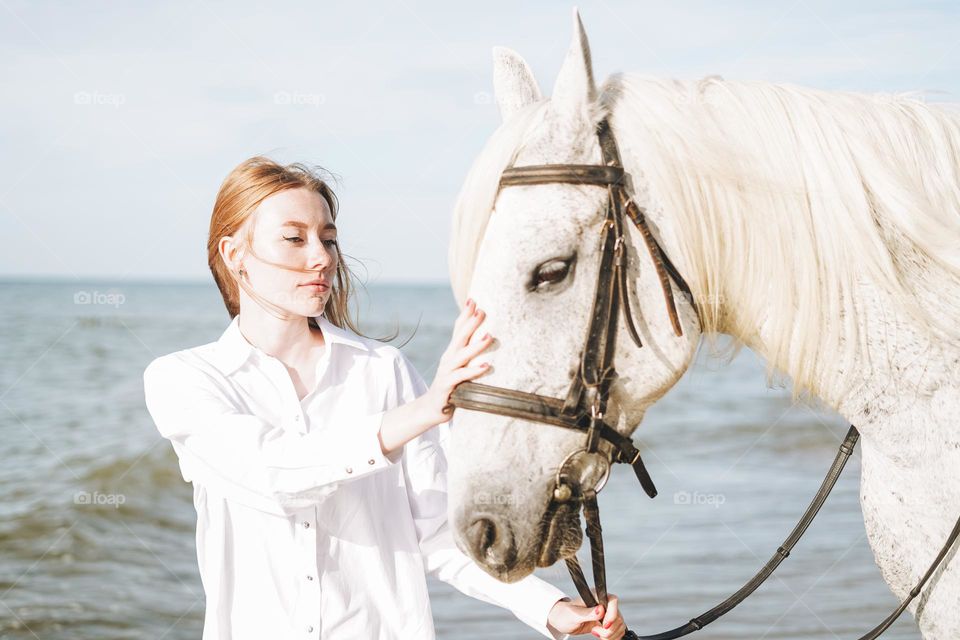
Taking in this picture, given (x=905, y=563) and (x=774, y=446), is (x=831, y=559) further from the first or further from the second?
(x=905, y=563)

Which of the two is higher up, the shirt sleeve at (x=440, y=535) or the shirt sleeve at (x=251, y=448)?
the shirt sleeve at (x=251, y=448)

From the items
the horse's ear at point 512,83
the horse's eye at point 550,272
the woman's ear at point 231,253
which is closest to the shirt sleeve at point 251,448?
the woman's ear at point 231,253

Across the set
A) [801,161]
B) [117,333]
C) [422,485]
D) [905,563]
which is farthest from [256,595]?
[117,333]

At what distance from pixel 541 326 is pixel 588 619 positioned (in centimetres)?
80

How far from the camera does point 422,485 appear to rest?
7.41 feet

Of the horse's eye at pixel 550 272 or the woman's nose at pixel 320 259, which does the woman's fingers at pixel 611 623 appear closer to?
the horse's eye at pixel 550 272

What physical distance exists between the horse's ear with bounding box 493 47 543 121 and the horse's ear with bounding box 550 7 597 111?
23 centimetres

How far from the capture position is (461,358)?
1.69 meters

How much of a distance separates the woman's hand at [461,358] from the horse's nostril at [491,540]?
9.2 inches

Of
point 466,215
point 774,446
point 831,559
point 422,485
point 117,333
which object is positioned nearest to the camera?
point 466,215

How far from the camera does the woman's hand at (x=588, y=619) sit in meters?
2.00

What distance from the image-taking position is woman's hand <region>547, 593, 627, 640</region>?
2.00 metres

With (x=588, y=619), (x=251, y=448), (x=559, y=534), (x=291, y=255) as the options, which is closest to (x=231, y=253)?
(x=291, y=255)

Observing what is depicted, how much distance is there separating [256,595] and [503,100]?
1.30 meters
